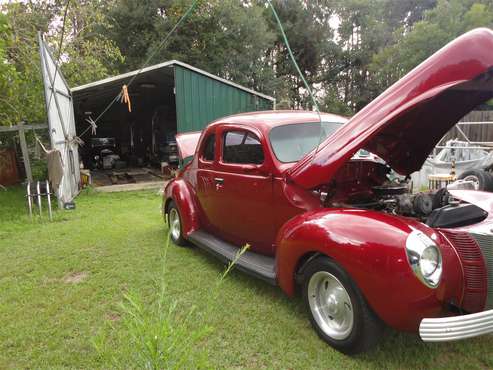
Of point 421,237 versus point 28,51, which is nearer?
point 421,237

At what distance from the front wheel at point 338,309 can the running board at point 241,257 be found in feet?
1.45

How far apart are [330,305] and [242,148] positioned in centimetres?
199

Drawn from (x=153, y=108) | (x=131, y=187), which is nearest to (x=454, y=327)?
(x=131, y=187)

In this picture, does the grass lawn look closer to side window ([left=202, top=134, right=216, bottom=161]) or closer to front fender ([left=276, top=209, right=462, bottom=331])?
front fender ([left=276, top=209, right=462, bottom=331])

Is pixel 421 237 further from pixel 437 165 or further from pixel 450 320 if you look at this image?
pixel 437 165

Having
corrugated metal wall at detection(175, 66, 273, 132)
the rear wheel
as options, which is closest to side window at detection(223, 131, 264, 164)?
the rear wheel

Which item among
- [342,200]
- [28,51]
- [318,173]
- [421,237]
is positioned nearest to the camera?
[421,237]

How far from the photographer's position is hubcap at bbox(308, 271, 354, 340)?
2.73 meters

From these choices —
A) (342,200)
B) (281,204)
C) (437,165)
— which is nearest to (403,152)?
(342,200)

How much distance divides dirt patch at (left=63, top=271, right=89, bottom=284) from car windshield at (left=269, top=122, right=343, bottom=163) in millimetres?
2828

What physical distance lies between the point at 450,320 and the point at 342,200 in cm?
151

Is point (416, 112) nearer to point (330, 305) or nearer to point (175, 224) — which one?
point (330, 305)

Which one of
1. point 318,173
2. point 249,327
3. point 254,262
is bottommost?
point 249,327

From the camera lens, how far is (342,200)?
3.51 meters
